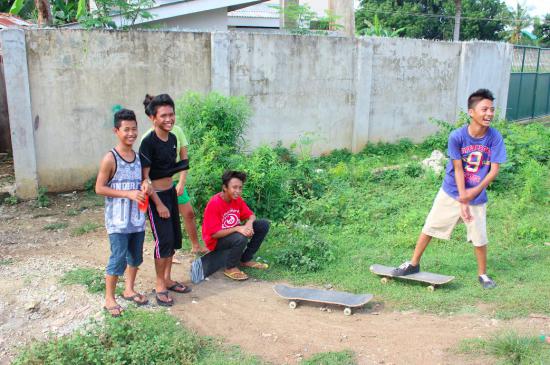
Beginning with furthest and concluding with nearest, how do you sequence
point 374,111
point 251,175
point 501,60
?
1. point 501,60
2. point 374,111
3. point 251,175

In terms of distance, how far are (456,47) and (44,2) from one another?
8.84m

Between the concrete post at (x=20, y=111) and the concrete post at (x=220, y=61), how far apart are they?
278 cm

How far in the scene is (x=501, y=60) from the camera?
45.1ft

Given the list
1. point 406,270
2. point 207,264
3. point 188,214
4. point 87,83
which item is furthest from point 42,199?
point 406,270

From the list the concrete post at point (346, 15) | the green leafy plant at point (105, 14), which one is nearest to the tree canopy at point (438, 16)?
the concrete post at point (346, 15)

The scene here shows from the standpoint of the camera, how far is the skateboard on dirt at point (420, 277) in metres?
4.67

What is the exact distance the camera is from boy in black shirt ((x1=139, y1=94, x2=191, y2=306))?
4316 millimetres

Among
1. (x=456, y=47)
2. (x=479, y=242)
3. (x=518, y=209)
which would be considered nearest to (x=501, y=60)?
(x=456, y=47)

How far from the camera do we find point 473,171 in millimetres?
4562

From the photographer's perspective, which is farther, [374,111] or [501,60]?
[501,60]

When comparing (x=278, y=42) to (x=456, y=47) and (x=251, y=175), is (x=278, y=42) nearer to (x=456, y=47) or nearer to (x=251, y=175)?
(x=251, y=175)

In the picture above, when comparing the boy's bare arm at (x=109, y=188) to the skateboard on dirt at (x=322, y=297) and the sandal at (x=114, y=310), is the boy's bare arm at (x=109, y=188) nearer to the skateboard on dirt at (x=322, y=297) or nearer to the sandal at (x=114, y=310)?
the sandal at (x=114, y=310)

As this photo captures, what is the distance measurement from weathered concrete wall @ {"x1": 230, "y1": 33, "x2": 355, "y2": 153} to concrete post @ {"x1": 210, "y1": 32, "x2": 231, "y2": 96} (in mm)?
182

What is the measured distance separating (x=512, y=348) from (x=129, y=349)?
2574mm
